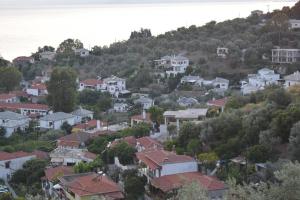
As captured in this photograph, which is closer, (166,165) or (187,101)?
(166,165)

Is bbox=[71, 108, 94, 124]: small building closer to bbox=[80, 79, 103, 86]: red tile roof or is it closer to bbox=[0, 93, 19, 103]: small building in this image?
bbox=[0, 93, 19, 103]: small building

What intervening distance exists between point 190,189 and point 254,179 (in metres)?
6.19

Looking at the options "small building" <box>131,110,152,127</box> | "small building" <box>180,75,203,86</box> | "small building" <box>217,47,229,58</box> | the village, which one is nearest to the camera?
the village

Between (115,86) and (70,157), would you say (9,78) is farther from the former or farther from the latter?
(70,157)

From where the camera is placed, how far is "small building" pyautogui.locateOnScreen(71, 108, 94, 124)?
2848 centimetres

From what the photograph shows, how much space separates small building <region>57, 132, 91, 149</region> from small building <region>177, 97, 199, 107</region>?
24.0 feet

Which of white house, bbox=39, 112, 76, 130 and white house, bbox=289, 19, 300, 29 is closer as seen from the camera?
white house, bbox=39, 112, 76, 130

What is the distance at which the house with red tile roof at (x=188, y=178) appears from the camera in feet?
45.3

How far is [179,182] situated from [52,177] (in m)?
4.58

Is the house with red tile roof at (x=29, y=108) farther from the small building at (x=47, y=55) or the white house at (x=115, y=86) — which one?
the small building at (x=47, y=55)

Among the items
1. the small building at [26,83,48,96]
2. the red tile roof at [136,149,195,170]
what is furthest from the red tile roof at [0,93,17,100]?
the red tile roof at [136,149,195,170]

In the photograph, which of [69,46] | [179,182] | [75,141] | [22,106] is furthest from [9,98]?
[179,182]

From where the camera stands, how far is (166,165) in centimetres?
1545

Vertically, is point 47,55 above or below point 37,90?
above
